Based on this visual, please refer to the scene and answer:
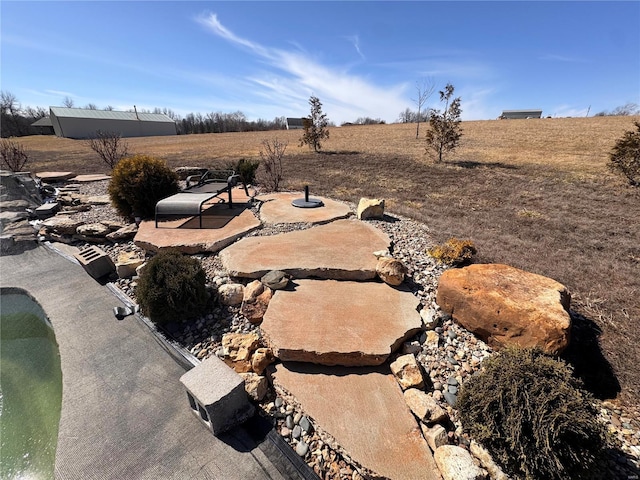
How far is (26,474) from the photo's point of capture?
1759 millimetres

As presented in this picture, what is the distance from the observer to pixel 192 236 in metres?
4.02

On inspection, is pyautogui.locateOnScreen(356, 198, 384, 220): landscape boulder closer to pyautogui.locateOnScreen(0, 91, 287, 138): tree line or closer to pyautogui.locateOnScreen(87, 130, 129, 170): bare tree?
pyautogui.locateOnScreen(87, 130, 129, 170): bare tree

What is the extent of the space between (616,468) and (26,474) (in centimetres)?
359

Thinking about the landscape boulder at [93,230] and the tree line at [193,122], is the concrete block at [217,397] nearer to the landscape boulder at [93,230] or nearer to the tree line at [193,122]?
the landscape boulder at [93,230]

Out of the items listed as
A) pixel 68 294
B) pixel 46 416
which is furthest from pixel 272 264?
pixel 68 294

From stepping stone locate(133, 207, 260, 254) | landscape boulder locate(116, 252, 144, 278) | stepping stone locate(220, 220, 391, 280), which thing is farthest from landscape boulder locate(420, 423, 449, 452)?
landscape boulder locate(116, 252, 144, 278)

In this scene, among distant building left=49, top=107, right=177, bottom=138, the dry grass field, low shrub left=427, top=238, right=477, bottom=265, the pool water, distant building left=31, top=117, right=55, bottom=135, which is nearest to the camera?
the pool water

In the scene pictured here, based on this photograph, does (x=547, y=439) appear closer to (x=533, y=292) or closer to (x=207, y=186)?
(x=533, y=292)

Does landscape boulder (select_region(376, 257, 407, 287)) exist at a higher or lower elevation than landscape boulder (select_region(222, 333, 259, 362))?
higher

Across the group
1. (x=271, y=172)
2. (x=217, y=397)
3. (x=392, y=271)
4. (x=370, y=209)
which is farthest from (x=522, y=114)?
(x=217, y=397)

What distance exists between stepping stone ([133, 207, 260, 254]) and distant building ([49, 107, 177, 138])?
42626 mm

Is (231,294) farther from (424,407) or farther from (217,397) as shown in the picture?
(424,407)

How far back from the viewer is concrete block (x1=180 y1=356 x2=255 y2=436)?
1733 millimetres

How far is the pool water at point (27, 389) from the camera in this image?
1.84 meters
